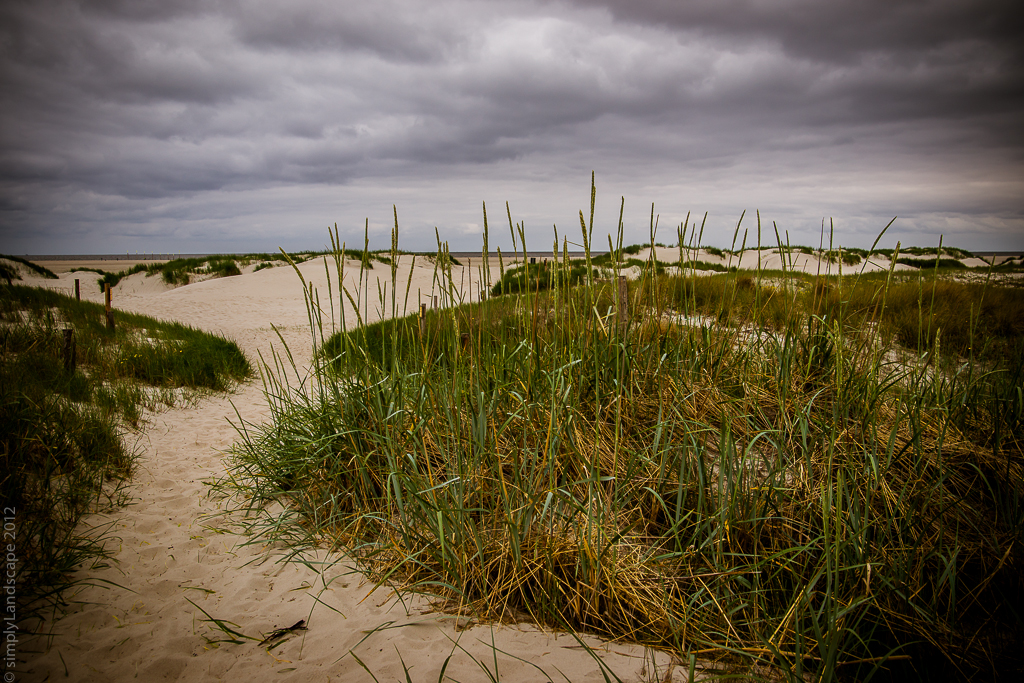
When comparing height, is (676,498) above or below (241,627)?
above

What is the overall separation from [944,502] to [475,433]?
2.17 meters

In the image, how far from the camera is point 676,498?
2195mm

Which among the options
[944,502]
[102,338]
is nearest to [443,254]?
[944,502]

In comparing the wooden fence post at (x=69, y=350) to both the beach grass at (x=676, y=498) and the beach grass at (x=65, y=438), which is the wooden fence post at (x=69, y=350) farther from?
the beach grass at (x=676, y=498)

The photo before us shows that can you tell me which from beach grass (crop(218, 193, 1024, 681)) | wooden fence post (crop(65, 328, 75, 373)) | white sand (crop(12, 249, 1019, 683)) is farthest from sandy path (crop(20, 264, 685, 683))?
wooden fence post (crop(65, 328, 75, 373))

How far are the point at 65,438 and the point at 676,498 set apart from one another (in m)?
3.87

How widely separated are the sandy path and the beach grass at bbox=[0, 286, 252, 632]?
145mm

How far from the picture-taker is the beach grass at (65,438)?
2.21 m

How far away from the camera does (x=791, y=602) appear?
5.48 ft

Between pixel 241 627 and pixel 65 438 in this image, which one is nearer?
pixel 241 627

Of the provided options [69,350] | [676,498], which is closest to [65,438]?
[69,350]

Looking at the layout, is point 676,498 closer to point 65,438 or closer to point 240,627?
point 240,627

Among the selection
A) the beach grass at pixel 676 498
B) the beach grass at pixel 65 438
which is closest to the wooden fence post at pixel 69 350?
the beach grass at pixel 65 438

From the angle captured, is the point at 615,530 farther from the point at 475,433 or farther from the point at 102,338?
the point at 102,338
